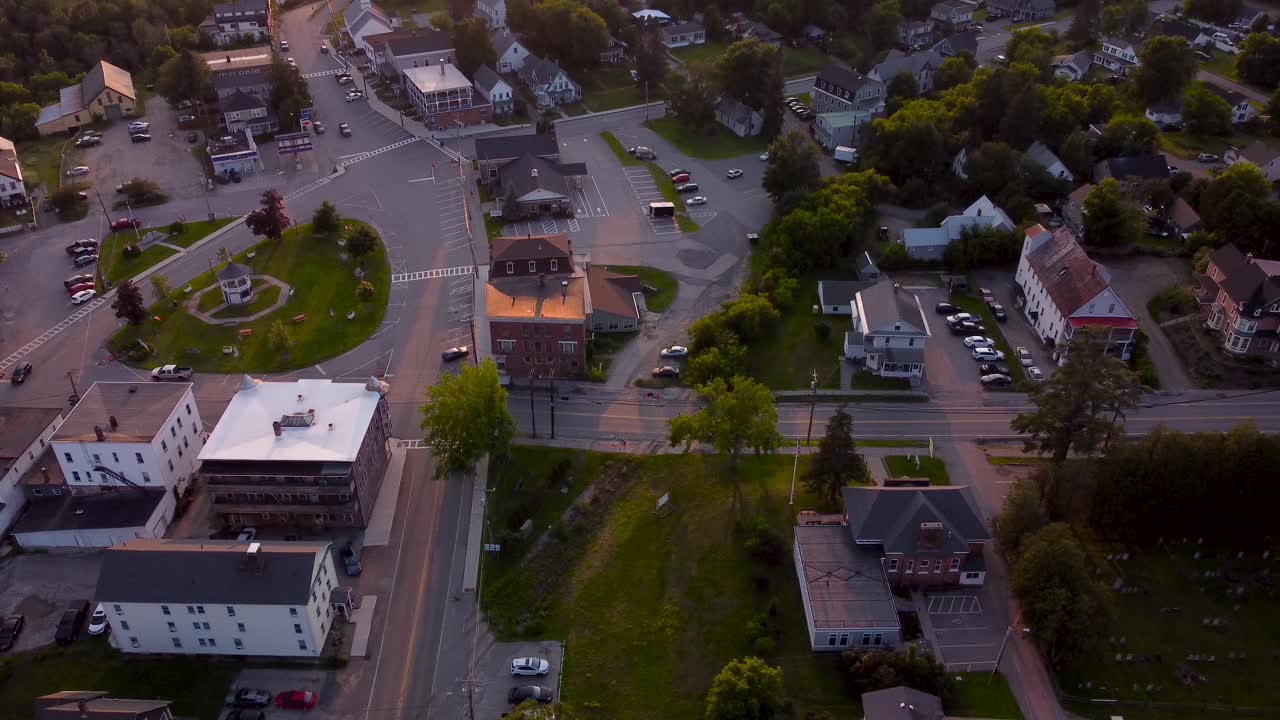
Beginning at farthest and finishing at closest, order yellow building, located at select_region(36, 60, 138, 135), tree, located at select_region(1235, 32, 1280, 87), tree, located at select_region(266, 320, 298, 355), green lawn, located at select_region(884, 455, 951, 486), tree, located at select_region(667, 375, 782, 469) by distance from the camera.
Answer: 1. tree, located at select_region(1235, 32, 1280, 87)
2. yellow building, located at select_region(36, 60, 138, 135)
3. tree, located at select_region(266, 320, 298, 355)
4. green lawn, located at select_region(884, 455, 951, 486)
5. tree, located at select_region(667, 375, 782, 469)

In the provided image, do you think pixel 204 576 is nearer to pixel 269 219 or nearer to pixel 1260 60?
pixel 269 219

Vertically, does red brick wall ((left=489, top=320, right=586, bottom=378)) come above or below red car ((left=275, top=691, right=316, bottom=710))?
above

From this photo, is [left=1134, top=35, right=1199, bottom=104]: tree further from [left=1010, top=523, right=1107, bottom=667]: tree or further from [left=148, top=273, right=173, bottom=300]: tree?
[left=148, top=273, right=173, bottom=300]: tree

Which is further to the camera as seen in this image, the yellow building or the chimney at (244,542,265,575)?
the yellow building

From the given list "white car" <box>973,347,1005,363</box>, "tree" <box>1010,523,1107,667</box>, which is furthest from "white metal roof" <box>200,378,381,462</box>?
"white car" <box>973,347,1005,363</box>

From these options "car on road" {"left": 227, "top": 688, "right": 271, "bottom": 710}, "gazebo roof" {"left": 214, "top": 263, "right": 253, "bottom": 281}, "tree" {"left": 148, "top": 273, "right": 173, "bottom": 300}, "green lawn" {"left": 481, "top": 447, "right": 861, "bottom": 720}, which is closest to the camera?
"car on road" {"left": 227, "top": 688, "right": 271, "bottom": 710}

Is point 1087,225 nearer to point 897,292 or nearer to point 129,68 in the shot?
point 897,292
